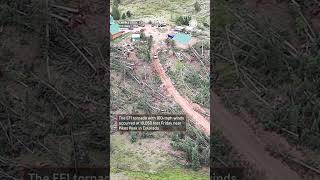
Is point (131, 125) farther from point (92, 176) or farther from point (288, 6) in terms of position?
point (288, 6)

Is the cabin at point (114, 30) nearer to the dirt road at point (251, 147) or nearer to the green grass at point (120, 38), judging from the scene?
the green grass at point (120, 38)

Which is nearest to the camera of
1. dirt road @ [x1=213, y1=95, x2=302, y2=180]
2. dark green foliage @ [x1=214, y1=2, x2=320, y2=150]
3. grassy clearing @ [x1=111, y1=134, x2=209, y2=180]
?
grassy clearing @ [x1=111, y1=134, x2=209, y2=180]

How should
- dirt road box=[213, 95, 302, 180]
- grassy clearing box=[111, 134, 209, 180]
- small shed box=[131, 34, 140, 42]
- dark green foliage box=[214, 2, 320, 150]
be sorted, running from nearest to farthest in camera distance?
grassy clearing box=[111, 134, 209, 180], small shed box=[131, 34, 140, 42], dirt road box=[213, 95, 302, 180], dark green foliage box=[214, 2, 320, 150]

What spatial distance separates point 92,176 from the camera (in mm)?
6434

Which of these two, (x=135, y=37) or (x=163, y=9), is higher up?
(x=163, y=9)

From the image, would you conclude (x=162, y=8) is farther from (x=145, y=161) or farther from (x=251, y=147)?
(x=251, y=147)

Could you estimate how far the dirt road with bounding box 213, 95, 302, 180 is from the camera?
640 centimetres

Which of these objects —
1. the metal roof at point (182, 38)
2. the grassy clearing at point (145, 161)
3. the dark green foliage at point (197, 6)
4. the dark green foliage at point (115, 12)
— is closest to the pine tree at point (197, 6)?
the dark green foliage at point (197, 6)

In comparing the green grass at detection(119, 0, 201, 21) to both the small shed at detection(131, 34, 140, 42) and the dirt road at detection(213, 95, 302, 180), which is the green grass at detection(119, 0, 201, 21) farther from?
the dirt road at detection(213, 95, 302, 180)

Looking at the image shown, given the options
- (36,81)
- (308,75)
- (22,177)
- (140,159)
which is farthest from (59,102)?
(308,75)

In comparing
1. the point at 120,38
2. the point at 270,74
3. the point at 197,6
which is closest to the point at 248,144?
the point at 270,74

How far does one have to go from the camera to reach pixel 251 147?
6.50 m

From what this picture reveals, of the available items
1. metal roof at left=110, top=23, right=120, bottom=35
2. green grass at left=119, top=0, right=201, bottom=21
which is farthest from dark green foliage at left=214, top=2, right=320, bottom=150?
metal roof at left=110, top=23, right=120, bottom=35

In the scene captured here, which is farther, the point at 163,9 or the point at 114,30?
the point at 163,9
